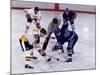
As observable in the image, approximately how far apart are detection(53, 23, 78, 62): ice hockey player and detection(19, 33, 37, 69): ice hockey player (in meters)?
0.34

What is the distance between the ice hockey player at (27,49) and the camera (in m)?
2.28

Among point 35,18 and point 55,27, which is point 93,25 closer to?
point 55,27

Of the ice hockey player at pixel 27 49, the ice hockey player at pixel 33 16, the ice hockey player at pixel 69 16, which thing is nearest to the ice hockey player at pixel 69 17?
the ice hockey player at pixel 69 16

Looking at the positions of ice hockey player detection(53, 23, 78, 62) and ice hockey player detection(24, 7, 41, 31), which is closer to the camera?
ice hockey player detection(24, 7, 41, 31)

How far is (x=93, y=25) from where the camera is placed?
8.39ft

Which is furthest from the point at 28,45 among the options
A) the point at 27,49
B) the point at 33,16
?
the point at 33,16

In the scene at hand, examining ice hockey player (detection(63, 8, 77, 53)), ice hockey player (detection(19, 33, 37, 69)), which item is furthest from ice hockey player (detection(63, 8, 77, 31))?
ice hockey player (detection(19, 33, 37, 69))

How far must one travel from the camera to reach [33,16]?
233 centimetres

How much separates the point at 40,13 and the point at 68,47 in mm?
530

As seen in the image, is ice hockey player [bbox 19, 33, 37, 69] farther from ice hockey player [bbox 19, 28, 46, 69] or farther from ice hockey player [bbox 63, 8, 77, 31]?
ice hockey player [bbox 63, 8, 77, 31]

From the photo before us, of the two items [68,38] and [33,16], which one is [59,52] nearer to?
[68,38]

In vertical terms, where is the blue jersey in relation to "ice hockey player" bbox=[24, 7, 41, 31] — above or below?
below

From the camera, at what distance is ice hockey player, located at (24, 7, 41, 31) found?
2299mm
